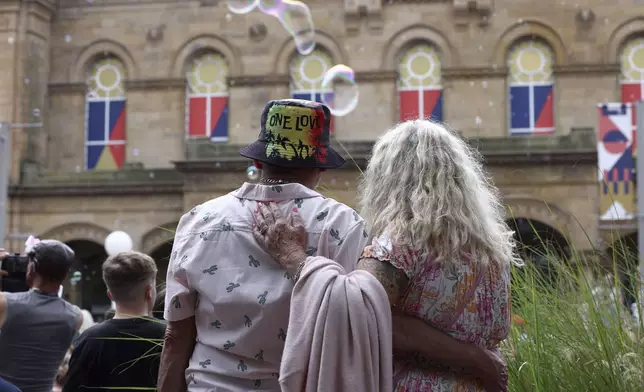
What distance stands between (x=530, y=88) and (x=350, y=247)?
69.5ft

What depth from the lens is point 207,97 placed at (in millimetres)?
24875

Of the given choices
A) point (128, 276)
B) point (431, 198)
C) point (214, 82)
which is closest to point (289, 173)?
point (431, 198)

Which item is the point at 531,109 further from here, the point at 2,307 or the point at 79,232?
the point at 2,307

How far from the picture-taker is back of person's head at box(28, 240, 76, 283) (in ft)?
16.2

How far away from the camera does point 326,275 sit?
2783 millimetres

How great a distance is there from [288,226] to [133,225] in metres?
21.2

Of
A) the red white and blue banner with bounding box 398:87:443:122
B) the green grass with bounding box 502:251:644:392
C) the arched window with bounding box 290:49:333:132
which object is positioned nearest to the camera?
the green grass with bounding box 502:251:644:392

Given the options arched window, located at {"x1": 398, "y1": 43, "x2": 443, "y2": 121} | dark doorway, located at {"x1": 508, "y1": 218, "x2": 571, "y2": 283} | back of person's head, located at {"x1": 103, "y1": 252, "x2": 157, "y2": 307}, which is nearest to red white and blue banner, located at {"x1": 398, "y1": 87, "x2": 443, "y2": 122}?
arched window, located at {"x1": 398, "y1": 43, "x2": 443, "y2": 121}

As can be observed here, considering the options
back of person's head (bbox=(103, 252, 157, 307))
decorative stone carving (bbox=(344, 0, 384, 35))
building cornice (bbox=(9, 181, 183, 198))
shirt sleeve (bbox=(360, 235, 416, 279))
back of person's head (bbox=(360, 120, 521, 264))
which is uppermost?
decorative stone carving (bbox=(344, 0, 384, 35))

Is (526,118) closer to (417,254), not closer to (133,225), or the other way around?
(133,225)

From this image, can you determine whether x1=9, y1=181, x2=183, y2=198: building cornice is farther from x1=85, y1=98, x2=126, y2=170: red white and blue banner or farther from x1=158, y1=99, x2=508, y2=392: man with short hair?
x1=158, y1=99, x2=508, y2=392: man with short hair

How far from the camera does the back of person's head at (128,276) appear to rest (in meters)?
4.38

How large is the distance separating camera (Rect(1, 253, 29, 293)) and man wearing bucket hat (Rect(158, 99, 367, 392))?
7.45 ft

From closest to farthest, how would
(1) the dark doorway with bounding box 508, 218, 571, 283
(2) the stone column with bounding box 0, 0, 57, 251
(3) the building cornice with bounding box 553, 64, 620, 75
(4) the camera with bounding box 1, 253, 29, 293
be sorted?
(1) the dark doorway with bounding box 508, 218, 571, 283 → (4) the camera with bounding box 1, 253, 29, 293 → (3) the building cornice with bounding box 553, 64, 620, 75 → (2) the stone column with bounding box 0, 0, 57, 251
